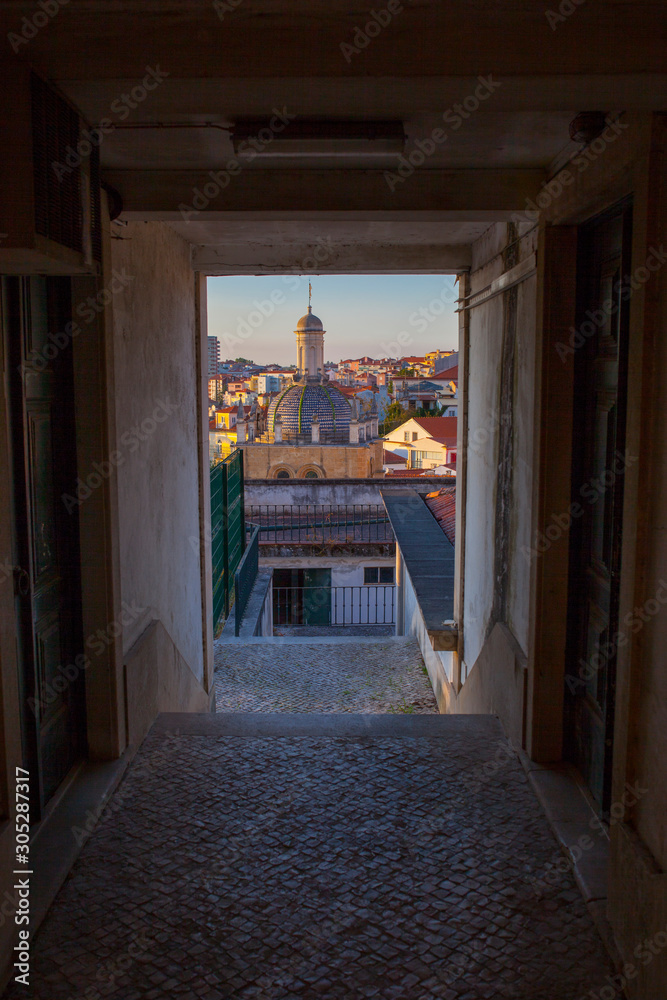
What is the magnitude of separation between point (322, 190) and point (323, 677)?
637 cm

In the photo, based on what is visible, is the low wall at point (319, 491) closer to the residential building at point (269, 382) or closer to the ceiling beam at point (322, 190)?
the ceiling beam at point (322, 190)

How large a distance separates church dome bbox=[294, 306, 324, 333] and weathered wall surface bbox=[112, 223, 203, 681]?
54779mm

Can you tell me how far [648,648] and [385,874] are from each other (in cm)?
146

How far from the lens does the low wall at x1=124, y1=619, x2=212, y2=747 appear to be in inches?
171

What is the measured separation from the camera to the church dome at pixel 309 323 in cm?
6034

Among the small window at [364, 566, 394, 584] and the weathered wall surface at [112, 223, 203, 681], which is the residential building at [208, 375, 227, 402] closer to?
the small window at [364, 566, 394, 584]

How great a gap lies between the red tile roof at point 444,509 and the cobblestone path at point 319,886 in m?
6.46

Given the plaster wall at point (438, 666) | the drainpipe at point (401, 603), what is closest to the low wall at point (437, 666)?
the plaster wall at point (438, 666)

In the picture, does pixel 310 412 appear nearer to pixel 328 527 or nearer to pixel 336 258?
pixel 328 527


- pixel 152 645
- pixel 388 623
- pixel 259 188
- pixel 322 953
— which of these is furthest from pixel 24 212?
pixel 388 623

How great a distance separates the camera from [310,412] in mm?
54719

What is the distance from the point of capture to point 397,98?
104 inches

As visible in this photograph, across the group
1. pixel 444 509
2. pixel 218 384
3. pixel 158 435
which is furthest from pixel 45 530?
pixel 218 384

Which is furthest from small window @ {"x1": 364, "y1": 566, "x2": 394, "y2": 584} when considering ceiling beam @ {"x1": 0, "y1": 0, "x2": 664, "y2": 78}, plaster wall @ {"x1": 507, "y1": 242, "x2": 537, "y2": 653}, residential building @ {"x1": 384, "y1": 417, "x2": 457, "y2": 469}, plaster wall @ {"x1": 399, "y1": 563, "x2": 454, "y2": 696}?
residential building @ {"x1": 384, "y1": 417, "x2": 457, "y2": 469}
